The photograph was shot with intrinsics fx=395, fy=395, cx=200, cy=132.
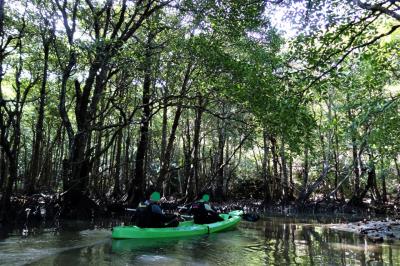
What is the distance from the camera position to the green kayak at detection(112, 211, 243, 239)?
888 cm

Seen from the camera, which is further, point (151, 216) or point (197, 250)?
point (151, 216)

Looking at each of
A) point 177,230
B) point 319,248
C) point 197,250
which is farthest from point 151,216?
point 319,248

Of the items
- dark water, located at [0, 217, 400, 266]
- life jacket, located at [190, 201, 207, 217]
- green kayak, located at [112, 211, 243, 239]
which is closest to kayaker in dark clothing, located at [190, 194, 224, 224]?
life jacket, located at [190, 201, 207, 217]

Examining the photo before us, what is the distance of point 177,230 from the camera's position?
984 centimetres

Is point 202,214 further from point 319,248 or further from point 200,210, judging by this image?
point 319,248

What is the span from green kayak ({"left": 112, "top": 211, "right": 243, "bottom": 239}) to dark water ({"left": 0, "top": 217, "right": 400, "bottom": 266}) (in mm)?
201

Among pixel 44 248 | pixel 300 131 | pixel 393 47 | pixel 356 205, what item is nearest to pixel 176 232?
pixel 44 248

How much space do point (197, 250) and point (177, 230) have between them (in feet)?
4.82

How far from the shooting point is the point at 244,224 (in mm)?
13586

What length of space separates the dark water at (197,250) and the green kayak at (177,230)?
7.9 inches

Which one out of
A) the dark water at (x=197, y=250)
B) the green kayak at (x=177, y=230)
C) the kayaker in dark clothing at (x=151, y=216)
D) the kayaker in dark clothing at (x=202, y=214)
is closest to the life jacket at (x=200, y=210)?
the kayaker in dark clothing at (x=202, y=214)

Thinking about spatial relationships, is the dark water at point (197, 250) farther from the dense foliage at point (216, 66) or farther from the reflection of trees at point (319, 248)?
the dense foliage at point (216, 66)

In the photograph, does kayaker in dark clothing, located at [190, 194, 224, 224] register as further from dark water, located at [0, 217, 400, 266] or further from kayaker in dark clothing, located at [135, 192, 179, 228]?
kayaker in dark clothing, located at [135, 192, 179, 228]

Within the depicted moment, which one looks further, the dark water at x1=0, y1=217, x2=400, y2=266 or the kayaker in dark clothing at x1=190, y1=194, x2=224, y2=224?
the kayaker in dark clothing at x1=190, y1=194, x2=224, y2=224
